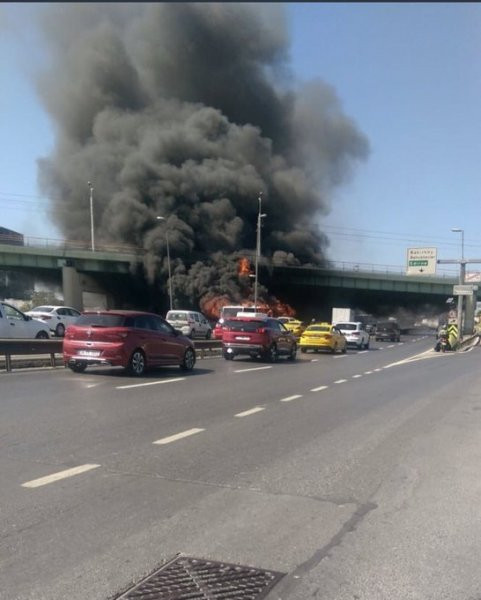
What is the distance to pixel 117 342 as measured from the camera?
15195 millimetres

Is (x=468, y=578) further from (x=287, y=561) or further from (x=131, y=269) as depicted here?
(x=131, y=269)

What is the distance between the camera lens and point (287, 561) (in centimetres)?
429

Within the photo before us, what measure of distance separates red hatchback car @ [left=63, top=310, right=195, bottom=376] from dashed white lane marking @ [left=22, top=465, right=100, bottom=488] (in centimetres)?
869

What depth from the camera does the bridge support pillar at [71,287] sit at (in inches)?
2436

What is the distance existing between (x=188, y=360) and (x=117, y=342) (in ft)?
9.82

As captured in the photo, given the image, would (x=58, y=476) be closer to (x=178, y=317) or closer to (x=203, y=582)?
(x=203, y=582)

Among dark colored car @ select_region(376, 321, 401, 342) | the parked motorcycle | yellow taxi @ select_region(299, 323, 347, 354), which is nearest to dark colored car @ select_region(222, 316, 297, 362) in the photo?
yellow taxi @ select_region(299, 323, 347, 354)

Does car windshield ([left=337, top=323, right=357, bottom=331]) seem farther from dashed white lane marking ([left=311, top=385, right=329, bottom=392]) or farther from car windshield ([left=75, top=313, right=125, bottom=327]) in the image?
car windshield ([left=75, top=313, right=125, bottom=327])

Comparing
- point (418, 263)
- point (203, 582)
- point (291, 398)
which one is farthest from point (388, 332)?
point (203, 582)

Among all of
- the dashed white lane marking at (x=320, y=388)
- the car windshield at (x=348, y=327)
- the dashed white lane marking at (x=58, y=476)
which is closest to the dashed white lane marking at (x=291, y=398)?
the dashed white lane marking at (x=320, y=388)

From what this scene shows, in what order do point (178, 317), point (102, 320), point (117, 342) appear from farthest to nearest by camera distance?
point (178, 317), point (102, 320), point (117, 342)

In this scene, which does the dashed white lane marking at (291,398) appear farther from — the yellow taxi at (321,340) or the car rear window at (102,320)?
the yellow taxi at (321,340)

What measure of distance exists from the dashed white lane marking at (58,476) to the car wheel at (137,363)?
8963 mm

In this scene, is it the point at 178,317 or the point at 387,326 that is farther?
the point at 387,326
